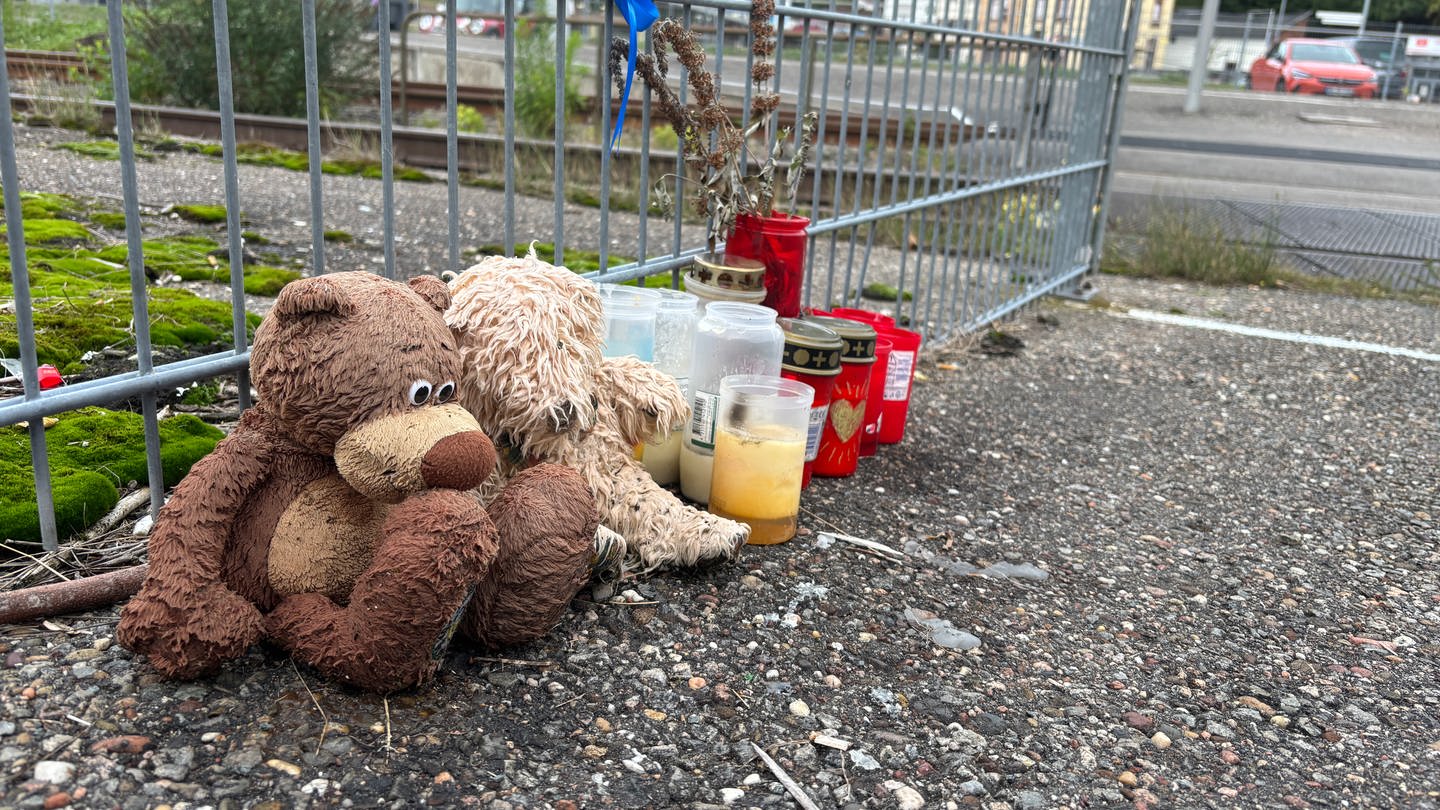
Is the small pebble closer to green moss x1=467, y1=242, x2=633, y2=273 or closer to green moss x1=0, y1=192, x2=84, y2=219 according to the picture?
green moss x1=467, y1=242, x2=633, y2=273

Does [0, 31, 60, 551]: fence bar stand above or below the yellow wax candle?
above

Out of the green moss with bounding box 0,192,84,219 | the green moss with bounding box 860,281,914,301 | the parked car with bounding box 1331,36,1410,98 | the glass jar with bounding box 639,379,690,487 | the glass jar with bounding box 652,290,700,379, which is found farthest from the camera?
the parked car with bounding box 1331,36,1410,98

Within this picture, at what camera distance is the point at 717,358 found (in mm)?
2656

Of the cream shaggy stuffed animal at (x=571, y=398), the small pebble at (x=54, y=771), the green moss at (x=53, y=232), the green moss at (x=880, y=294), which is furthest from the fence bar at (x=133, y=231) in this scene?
the green moss at (x=880, y=294)

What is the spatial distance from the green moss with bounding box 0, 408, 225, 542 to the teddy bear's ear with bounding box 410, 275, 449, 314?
0.86 m

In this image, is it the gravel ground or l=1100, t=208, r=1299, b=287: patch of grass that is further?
l=1100, t=208, r=1299, b=287: patch of grass

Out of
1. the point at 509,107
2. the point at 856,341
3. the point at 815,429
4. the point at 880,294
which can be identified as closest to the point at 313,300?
the point at 509,107

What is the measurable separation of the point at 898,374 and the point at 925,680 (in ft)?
4.87

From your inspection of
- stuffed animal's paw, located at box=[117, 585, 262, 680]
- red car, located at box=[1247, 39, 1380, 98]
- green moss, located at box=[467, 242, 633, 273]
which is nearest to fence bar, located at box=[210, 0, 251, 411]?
stuffed animal's paw, located at box=[117, 585, 262, 680]

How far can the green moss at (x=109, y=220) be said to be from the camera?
198 inches

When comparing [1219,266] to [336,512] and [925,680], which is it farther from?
[336,512]

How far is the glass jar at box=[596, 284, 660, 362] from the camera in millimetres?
2551

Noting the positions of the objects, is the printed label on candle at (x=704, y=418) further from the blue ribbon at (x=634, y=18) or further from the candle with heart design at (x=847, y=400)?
the blue ribbon at (x=634, y=18)

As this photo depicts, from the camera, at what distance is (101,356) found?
2873mm
